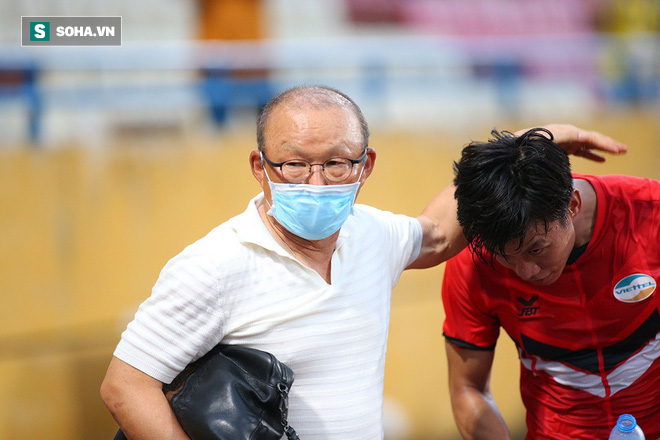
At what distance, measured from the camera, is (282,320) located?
177 centimetres

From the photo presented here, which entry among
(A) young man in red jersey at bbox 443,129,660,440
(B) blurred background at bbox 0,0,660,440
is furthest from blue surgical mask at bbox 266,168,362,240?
(B) blurred background at bbox 0,0,660,440

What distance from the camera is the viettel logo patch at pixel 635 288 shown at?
2.13 meters

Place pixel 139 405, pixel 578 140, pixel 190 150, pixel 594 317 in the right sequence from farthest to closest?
pixel 190 150 → pixel 578 140 → pixel 594 317 → pixel 139 405

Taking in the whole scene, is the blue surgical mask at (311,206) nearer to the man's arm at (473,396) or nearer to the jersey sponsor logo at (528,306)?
the jersey sponsor logo at (528,306)

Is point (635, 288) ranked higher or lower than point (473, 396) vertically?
higher

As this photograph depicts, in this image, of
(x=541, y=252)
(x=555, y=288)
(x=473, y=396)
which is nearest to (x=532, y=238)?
(x=541, y=252)

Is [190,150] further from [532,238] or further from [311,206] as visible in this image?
[532,238]

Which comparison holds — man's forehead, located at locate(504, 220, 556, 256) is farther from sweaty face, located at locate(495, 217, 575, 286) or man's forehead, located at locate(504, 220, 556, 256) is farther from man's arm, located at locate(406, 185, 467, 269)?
man's arm, located at locate(406, 185, 467, 269)

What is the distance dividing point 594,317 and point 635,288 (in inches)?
5.8

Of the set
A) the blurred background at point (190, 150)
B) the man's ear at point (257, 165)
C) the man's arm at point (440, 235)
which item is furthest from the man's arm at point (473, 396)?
the blurred background at point (190, 150)

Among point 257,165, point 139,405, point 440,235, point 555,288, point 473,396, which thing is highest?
point 257,165

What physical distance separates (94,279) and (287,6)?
6.12m

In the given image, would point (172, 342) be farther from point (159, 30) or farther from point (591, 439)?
point (159, 30)

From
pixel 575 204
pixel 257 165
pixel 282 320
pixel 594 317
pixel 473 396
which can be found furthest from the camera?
pixel 473 396
